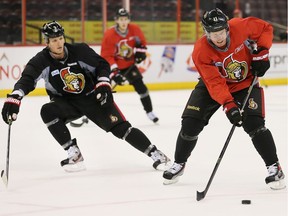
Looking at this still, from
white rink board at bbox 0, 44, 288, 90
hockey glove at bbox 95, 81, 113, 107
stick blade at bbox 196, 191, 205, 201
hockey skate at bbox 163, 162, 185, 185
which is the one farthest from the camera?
white rink board at bbox 0, 44, 288, 90

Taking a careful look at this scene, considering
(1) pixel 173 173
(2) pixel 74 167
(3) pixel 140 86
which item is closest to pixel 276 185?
(1) pixel 173 173

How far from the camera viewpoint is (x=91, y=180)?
4.31m

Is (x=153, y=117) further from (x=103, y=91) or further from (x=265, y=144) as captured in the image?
(x=265, y=144)

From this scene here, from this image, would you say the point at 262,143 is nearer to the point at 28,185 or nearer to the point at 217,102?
the point at 217,102

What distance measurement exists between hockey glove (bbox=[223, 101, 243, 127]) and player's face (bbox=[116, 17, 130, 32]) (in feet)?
11.3

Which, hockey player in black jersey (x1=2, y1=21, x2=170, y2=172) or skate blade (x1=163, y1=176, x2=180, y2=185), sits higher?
hockey player in black jersey (x1=2, y1=21, x2=170, y2=172)

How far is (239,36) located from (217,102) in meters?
0.39

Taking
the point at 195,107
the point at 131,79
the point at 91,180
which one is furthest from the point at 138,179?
the point at 131,79

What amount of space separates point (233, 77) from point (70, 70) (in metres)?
1.08

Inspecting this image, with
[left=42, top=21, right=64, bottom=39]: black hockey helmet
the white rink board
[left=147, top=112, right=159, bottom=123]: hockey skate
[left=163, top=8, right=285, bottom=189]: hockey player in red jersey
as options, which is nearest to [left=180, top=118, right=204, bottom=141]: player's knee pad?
[left=163, top=8, right=285, bottom=189]: hockey player in red jersey

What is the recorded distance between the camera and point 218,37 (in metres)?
3.78

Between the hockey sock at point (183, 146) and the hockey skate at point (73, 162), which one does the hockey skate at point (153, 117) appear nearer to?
the hockey skate at point (73, 162)

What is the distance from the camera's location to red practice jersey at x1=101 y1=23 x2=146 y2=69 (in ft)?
23.1

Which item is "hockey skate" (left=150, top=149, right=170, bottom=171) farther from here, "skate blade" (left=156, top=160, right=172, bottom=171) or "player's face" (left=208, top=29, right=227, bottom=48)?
"player's face" (left=208, top=29, right=227, bottom=48)
